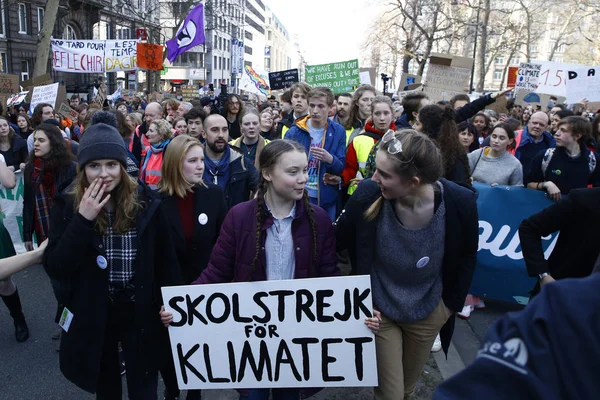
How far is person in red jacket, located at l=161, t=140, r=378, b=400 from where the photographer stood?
2672 millimetres

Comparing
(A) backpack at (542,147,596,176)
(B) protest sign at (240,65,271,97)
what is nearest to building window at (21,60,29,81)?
(B) protest sign at (240,65,271,97)

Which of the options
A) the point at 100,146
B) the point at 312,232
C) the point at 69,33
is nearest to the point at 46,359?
the point at 100,146

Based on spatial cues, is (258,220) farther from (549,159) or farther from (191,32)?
(191,32)

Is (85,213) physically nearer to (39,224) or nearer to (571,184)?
(39,224)

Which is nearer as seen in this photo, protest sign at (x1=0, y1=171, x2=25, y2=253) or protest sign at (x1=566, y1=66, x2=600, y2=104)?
protest sign at (x1=0, y1=171, x2=25, y2=253)

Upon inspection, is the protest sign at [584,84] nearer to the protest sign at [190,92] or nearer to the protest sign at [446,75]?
the protest sign at [446,75]

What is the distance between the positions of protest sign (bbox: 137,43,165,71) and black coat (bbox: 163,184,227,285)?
13.2 meters

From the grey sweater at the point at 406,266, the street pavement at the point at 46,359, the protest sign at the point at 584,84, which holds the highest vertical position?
the protest sign at the point at 584,84

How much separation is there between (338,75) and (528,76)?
642cm

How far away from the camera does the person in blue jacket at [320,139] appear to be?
511cm

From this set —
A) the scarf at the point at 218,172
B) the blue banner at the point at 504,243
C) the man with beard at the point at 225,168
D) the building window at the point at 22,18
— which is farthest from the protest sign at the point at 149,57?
the building window at the point at 22,18

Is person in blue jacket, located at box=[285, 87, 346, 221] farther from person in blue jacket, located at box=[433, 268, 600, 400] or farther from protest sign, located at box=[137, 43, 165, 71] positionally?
protest sign, located at box=[137, 43, 165, 71]

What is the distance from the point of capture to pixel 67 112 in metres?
11.5

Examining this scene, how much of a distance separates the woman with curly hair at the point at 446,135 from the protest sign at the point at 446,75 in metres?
5.92
